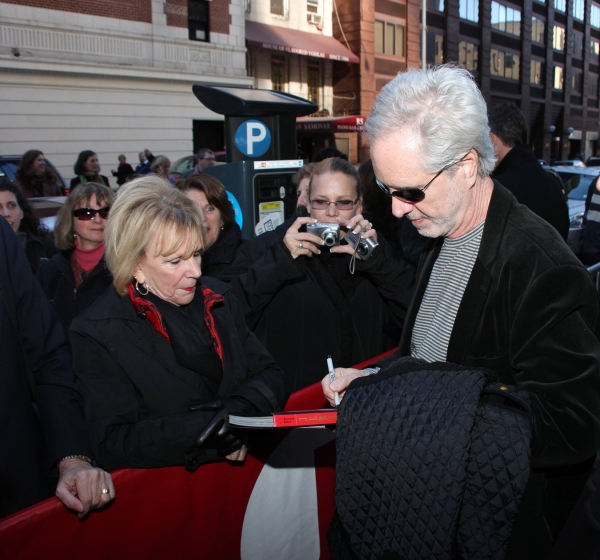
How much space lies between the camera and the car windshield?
12.1m

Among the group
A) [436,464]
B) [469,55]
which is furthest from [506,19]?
[436,464]

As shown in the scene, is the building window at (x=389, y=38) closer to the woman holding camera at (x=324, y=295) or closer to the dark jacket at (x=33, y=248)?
the dark jacket at (x=33, y=248)

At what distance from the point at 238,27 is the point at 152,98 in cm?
477

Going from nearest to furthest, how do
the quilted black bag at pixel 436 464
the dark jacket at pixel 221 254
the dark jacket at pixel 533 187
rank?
the quilted black bag at pixel 436 464, the dark jacket at pixel 221 254, the dark jacket at pixel 533 187

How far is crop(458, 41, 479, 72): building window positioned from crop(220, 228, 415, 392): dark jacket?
34.7 metres

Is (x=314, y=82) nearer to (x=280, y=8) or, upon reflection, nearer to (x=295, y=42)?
(x=295, y=42)

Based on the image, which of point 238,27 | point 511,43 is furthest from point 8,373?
→ point 511,43

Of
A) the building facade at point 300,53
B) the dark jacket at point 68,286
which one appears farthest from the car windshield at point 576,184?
the building facade at point 300,53

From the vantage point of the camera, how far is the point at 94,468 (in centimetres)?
211

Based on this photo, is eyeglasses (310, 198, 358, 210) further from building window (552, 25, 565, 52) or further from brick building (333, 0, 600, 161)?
building window (552, 25, 565, 52)

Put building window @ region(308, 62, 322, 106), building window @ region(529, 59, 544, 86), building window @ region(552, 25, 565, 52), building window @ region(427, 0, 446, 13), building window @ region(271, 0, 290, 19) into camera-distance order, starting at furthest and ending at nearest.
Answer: building window @ region(552, 25, 565, 52)
building window @ region(529, 59, 544, 86)
building window @ region(427, 0, 446, 13)
building window @ region(308, 62, 322, 106)
building window @ region(271, 0, 290, 19)

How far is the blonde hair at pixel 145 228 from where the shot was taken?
2.38 metres

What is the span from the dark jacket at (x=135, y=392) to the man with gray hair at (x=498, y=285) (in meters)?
0.68

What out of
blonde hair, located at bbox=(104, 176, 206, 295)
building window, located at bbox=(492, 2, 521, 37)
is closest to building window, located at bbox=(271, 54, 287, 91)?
building window, located at bbox=(492, 2, 521, 37)
